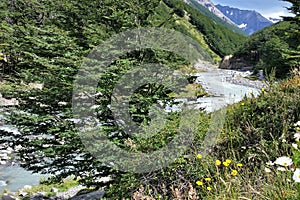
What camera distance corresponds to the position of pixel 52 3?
20.4 feet

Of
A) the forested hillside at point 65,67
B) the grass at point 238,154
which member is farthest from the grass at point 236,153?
the forested hillside at point 65,67

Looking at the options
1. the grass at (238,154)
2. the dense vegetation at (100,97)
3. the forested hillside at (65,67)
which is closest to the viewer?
the grass at (238,154)

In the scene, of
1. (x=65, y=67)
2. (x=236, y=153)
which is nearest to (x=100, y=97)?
→ (x=65, y=67)

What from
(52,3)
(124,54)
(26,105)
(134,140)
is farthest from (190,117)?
(52,3)

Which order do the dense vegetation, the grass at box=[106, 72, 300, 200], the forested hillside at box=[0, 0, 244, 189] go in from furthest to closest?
1. the forested hillside at box=[0, 0, 244, 189]
2. the dense vegetation
3. the grass at box=[106, 72, 300, 200]

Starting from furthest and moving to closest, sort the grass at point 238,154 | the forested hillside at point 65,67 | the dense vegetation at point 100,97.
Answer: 1. the forested hillside at point 65,67
2. the dense vegetation at point 100,97
3. the grass at point 238,154

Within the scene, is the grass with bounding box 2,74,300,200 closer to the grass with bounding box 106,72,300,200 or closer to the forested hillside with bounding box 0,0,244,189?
the grass with bounding box 106,72,300,200

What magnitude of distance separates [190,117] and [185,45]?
1.78 m

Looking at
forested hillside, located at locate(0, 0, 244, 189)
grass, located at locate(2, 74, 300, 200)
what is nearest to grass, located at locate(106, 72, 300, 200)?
grass, located at locate(2, 74, 300, 200)

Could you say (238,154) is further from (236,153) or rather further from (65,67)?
(65,67)

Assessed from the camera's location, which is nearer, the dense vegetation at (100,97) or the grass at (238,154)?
the grass at (238,154)

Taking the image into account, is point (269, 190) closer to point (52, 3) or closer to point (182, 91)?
point (182, 91)

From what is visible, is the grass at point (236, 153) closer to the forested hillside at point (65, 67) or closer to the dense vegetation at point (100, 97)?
the dense vegetation at point (100, 97)

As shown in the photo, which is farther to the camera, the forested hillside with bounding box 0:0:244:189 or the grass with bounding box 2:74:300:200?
the forested hillside with bounding box 0:0:244:189
